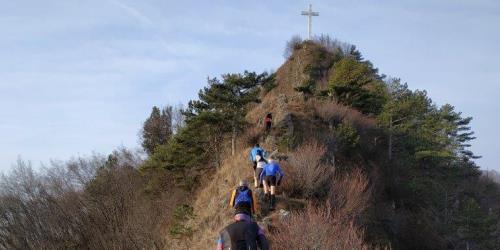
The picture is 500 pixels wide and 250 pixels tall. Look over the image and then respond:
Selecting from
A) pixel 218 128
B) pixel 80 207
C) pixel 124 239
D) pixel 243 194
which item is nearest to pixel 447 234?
pixel 218 128

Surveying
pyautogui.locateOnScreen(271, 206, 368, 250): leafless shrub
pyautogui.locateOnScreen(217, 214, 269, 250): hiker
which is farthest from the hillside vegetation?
pyautogui.locateOnScreen(217, 214, 269, 250): hiker

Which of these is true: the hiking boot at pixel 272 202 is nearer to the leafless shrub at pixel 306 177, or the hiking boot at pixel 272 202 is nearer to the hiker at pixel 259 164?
the hiker at pixel 259 164

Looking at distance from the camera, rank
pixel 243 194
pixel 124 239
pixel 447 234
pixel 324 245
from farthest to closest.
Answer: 1. pixel 447 234
2. pixel 124 239
3. pixel 324 245
4. pixel 243 194

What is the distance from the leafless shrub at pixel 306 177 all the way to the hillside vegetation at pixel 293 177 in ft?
0.16

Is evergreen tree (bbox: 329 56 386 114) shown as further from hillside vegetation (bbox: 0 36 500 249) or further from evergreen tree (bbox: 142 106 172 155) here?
evergreen tree (bbox: 142 106 172 155)

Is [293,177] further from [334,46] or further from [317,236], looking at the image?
[334,46]

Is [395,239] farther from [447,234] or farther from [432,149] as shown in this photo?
[432,149]

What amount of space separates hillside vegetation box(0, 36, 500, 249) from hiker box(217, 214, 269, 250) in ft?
17.9

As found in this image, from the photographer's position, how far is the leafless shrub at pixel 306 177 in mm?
17250

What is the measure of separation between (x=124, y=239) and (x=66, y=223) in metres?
7.39

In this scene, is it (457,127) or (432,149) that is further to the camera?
(457,127)

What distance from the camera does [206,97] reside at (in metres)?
26.0

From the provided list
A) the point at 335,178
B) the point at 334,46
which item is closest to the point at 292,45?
the point at 334,46

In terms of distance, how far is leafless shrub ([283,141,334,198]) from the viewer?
17250 millimetres
